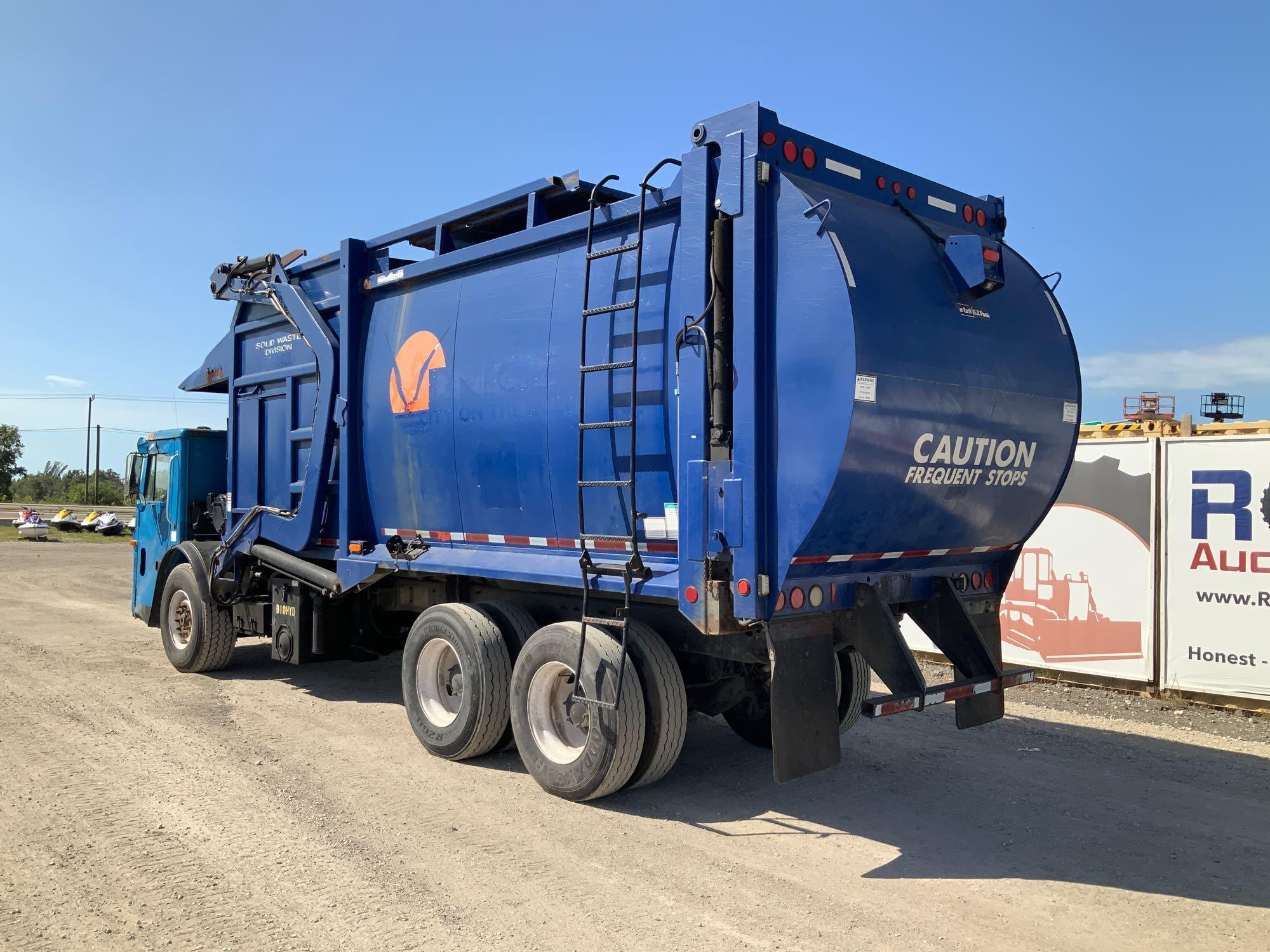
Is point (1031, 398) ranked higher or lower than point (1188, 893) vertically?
higher

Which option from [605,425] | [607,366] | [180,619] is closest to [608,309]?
[607,366]

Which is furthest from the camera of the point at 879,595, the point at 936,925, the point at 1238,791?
the point at 1238,791

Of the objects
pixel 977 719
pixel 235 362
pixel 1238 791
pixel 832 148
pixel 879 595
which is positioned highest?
pixel 832 148

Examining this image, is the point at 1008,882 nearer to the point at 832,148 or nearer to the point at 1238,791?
the point at 1238,791

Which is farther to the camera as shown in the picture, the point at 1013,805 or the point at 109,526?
the point at 109,526

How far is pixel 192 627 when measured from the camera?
9641 millimetres

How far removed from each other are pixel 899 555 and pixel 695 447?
4.53 feet

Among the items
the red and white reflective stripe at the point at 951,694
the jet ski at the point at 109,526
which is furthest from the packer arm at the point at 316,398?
the jet ski at the point at 109,526

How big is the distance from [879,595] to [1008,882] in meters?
1.57

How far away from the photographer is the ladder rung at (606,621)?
563 cm

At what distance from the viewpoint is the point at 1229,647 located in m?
8.41

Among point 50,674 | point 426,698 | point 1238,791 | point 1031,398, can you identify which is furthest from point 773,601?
point 50,674

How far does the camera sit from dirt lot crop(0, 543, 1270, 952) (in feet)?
13.5

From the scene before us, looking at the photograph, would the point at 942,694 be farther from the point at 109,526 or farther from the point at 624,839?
the point at 109,526
